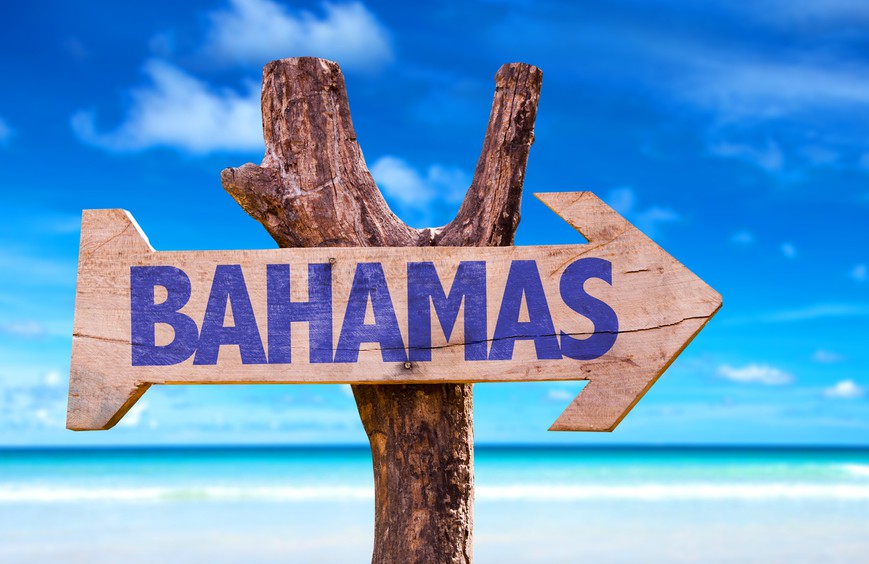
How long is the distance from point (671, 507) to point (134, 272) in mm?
10884

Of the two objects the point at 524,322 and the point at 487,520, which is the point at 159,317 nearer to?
the point at 524,322

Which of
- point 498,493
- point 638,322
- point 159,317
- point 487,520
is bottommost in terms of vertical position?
point 487,520

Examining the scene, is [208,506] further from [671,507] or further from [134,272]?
[134,272]

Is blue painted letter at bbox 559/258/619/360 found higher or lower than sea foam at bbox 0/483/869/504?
lower

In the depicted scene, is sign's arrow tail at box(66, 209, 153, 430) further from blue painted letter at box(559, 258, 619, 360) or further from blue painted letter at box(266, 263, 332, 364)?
blue painted letter at box(559, 258, 619, 360)

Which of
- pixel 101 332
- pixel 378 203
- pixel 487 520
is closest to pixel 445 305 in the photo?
pixel 378 203

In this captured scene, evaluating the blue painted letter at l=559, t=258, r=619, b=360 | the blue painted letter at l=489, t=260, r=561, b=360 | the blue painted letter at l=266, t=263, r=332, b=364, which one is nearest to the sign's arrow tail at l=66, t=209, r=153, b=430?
the blue painted letter at l=266, t=263, r=332, b=364

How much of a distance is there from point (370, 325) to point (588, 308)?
681 mm

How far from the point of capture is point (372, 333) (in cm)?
252

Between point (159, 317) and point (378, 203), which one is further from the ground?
point (378, 203)

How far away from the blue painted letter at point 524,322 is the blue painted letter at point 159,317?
3.15 feet

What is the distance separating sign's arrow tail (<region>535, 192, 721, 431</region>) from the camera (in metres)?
2.53

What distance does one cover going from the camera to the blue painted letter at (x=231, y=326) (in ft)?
8.40

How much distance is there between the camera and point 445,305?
100 inches
